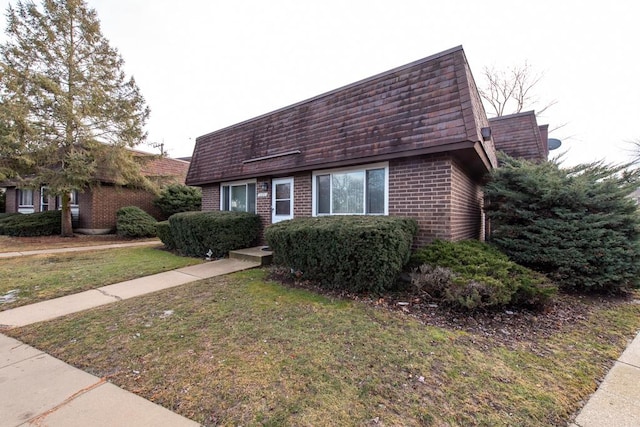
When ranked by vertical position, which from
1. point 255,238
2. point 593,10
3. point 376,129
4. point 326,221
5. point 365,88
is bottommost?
point 255,238

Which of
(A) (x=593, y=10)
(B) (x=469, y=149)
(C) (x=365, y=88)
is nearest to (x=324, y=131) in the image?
(C) (x=365, y=88)

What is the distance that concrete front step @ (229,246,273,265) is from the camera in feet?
23.0

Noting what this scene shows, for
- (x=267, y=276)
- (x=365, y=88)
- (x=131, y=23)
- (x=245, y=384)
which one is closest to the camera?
(x=245, y=384)

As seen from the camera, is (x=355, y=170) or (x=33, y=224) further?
(x=33, y=224)

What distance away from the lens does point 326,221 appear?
17.7 ft

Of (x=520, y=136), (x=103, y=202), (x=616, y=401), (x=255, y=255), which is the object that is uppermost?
(x=520, y=136)

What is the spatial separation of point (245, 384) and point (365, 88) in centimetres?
658

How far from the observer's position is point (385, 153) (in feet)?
18.9

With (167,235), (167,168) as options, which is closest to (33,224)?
(167,168)

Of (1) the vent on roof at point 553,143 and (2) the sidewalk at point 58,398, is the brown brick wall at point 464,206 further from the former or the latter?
(1) the vent on roof at point 553,143

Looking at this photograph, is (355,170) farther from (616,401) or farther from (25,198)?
(25,198)

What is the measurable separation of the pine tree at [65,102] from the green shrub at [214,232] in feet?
21.1

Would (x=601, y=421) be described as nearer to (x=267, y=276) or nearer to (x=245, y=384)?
(x=245, y=384)

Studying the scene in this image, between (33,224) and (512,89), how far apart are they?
31524 mm
